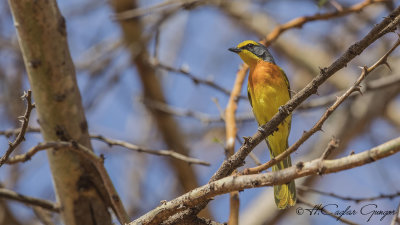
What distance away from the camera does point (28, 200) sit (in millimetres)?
3018

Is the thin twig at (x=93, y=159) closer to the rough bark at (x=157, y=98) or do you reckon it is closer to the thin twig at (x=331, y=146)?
the thin twig at (x=331, y=146)

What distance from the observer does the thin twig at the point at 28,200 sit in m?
3.00

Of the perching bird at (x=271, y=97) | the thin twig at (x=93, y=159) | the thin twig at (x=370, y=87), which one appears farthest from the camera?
the thin twig at (x=370, y=87)

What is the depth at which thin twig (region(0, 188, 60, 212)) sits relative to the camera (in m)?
3.00

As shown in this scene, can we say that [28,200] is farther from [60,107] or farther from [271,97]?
[271,97]

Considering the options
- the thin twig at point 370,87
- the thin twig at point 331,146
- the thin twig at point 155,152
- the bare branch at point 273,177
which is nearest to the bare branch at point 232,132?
the thin twig at point 155,152

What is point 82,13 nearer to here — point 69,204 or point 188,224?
point 69,204

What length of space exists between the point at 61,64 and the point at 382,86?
3000mm

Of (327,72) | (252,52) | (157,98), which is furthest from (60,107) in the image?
(157,98)

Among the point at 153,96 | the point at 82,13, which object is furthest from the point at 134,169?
the point at 82,13

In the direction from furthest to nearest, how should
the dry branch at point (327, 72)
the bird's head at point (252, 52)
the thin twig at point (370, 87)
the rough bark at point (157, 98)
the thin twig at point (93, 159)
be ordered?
the rough bark at point (157, 98)
the bird's head at point (252, 52)
the thin twig at point (370, 87)
the thin twig at point (93, 159)
the dry branch at point (327, 72)

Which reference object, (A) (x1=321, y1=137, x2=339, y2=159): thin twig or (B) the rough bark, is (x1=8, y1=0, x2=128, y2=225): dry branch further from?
(B) the rough bark

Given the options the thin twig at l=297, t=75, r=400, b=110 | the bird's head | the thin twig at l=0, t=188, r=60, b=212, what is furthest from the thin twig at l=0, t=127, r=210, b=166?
the bird's head

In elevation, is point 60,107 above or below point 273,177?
above
